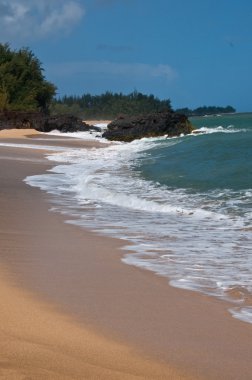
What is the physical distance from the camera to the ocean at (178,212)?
5941mm

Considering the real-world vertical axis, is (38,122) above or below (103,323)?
above

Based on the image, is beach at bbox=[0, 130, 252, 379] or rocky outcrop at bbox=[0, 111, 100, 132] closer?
beach at bbox=[0, 130, 252, 379]

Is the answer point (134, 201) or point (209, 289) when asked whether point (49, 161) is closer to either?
point (134, 201)

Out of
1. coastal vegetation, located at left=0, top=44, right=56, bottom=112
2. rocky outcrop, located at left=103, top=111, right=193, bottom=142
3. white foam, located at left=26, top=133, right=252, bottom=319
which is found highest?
coastal vegetation, located at left=0, top=44, right=56, bottom=112

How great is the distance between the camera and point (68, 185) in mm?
14867

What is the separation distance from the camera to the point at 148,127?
44.4 meters

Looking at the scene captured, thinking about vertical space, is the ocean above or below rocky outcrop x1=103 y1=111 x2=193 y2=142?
below

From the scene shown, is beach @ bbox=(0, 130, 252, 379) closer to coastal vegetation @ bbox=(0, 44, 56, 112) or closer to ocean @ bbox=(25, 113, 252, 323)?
ocean @ bbox=(25, 113, 252, 323)

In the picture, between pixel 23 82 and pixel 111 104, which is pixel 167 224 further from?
pixel 111 104

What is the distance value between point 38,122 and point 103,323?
154ft

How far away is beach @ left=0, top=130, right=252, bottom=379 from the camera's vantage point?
3.30 metres

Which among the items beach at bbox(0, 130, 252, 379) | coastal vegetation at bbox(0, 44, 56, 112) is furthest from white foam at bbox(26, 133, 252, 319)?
coastal vegetation at bbox(0, 44, 56, 112)

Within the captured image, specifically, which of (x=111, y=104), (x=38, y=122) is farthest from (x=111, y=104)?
(x=38, y=122)

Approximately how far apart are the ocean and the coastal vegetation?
141 ft
